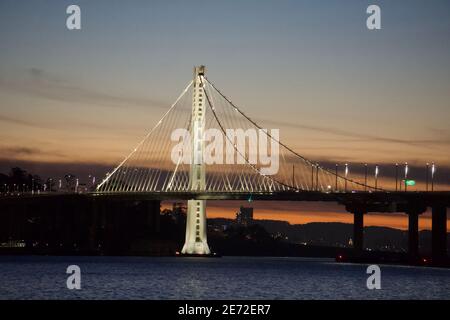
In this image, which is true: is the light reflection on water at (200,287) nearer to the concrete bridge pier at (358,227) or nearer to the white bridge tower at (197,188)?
the white bridge tower at (197,188)

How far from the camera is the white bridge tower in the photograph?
439 ft

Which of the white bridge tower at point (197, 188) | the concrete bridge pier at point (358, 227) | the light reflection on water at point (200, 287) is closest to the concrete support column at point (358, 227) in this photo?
the concrete bridge pier at point (358, 227)

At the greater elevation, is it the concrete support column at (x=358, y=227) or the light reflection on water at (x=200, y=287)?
the concrete support column at (x=358, y=227)

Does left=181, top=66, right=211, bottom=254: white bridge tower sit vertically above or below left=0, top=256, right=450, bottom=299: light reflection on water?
above

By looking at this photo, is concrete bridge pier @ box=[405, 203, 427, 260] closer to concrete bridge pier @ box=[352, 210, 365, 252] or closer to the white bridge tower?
concrete bridge pier @ box=[352, 210, 365, 252]

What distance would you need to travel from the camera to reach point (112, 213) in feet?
654

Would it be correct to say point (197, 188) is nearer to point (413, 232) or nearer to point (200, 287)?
point (413, 232)

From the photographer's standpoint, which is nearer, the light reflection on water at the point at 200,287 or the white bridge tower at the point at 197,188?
the light reflection on water at the point at 200,287

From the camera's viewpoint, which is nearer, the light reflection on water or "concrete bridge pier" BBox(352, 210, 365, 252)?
the light reflection on water

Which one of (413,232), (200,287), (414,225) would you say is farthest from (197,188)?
(200,287)

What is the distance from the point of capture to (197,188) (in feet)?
433

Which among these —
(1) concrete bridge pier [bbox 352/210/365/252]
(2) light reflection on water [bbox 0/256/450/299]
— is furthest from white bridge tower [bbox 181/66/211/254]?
(2) light reflection on water [bbox 0/256/450/299]

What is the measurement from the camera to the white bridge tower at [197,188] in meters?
134
